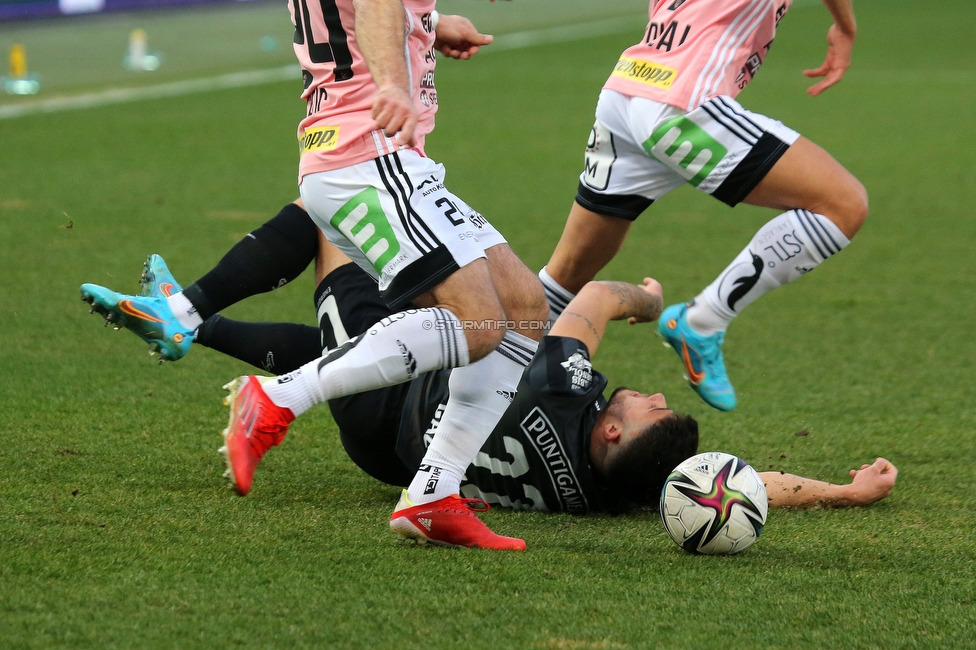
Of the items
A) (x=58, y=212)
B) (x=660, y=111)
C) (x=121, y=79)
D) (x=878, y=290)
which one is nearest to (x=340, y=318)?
(x=660, y=111)

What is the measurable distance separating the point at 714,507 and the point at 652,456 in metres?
0.31

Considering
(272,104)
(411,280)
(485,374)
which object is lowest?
(272,104)

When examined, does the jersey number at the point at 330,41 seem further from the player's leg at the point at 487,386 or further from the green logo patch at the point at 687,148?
the green logo patch at the point at 687,148

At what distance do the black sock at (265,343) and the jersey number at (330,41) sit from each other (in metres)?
1.11

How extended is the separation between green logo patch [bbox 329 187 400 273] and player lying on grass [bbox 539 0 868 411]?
4.08 feet

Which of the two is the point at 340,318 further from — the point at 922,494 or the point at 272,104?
the point at 272,104

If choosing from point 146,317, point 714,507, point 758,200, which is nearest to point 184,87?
point 146,317

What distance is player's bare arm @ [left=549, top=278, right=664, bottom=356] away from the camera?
3975 mm

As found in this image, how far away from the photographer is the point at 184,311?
4066mm

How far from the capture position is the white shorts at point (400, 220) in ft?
10.6

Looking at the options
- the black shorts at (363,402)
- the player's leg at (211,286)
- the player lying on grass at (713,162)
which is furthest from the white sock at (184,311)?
the player lying on grass at (713,162)

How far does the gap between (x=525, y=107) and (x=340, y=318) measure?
495 inches

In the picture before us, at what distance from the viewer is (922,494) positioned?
3.89 metres

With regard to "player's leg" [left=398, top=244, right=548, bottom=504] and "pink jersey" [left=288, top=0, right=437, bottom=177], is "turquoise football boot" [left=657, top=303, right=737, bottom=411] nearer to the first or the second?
"player's leg" [left=398, top=244, right=548, bottom=504]
